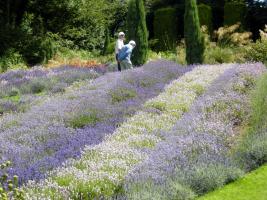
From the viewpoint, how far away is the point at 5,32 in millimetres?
26250

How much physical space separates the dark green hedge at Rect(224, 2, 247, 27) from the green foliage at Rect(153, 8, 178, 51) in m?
2.86

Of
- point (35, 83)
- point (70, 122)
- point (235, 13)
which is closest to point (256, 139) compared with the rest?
point (70, 122)

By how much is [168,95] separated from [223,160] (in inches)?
183

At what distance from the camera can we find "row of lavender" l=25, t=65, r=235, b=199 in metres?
5.86

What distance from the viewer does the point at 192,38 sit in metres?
17.7

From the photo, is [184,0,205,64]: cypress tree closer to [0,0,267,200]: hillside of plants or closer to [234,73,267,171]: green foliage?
[0,0,267,200]: hillside of plants

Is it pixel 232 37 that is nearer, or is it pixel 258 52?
pixel 258 52

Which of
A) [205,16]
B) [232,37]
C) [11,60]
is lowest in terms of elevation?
[11,60]

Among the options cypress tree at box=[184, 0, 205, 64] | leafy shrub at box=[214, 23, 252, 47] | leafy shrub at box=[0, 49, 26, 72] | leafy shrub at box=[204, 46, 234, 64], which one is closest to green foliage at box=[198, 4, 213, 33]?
leafy shrub at box=[214, 23, 252, 47]

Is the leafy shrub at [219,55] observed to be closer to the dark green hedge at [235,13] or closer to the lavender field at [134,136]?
the lavender field at [134,136]

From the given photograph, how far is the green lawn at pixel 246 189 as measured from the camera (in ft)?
19.3

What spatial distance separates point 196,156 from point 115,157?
110 cm

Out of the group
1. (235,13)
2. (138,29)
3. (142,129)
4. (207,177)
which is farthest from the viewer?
(235,13)

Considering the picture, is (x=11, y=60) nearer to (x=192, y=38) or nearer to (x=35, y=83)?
(x=35, y=83)
